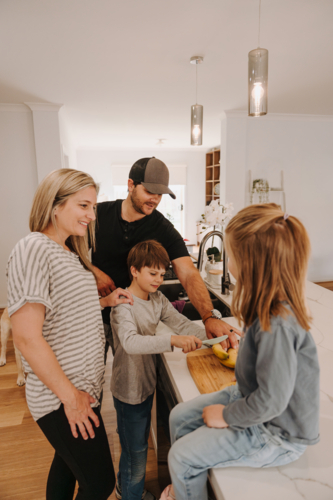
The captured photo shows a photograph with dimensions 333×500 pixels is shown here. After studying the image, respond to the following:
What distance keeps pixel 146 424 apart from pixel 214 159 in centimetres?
730

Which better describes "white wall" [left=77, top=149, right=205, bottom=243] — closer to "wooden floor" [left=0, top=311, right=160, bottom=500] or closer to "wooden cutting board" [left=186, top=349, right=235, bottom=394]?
"wooden floor" [left=0, top=311, right=160, bottom=500]

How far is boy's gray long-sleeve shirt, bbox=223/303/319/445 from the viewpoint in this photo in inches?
23.2

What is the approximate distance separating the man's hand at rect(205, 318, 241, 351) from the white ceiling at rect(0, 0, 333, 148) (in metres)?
1.79

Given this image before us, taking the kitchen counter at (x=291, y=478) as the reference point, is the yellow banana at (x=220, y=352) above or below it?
above

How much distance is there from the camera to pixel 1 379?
2.54 metres

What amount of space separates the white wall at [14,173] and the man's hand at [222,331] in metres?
3.52

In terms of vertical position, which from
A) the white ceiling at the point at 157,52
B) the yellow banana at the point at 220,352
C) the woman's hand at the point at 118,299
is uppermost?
the white ceiling at the point at 157,52

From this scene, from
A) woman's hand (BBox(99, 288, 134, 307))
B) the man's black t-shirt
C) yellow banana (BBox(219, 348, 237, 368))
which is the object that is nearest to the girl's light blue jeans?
yellow banana (BBox(219, 348, 237, 368))

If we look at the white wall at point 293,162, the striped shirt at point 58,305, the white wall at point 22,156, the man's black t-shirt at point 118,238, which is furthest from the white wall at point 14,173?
the striped shirt at point 58,305

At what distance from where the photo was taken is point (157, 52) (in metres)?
2.34

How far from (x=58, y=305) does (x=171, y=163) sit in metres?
7.70

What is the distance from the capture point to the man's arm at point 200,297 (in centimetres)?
117

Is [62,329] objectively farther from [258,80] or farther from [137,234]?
[258,80]

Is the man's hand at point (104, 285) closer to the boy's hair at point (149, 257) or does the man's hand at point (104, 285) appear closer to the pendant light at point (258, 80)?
the boy's hair at point (149, 257)
